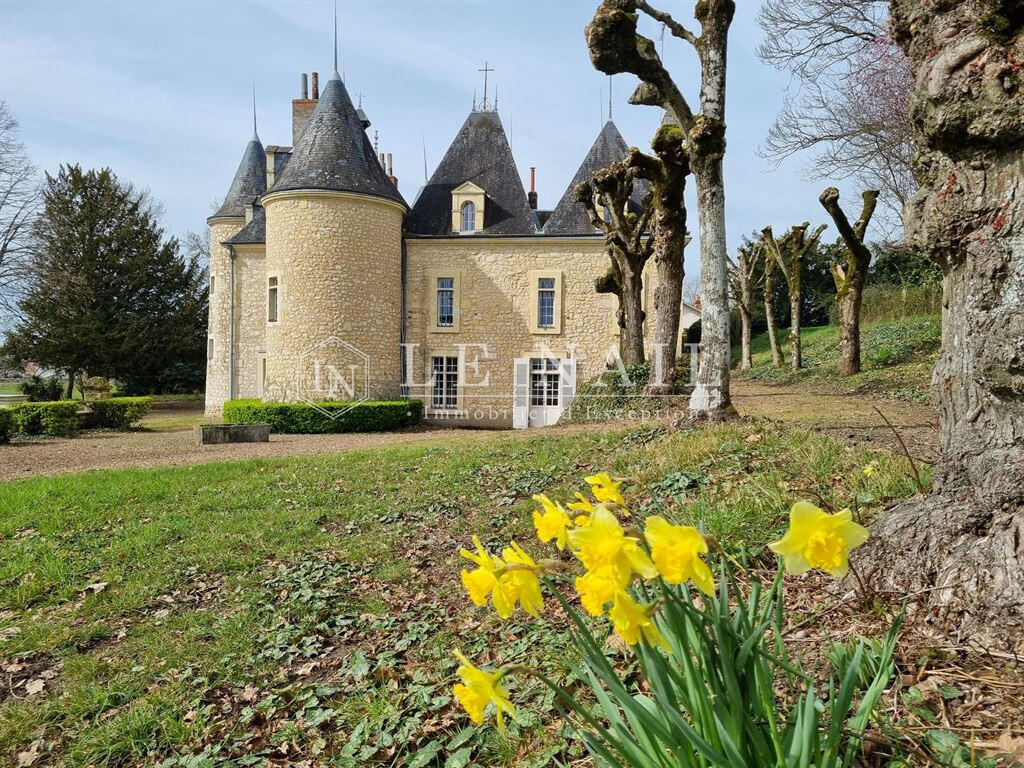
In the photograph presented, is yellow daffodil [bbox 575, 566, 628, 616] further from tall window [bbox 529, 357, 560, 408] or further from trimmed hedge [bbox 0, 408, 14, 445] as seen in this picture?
tall window [bbox 529, 357, 560, 408]

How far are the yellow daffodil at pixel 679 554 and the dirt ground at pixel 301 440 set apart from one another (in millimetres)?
4538

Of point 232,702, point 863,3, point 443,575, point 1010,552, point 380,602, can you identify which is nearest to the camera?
point 1010,552

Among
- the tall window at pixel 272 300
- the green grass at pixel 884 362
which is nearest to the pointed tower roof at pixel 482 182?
the tall window at pixel 272 300

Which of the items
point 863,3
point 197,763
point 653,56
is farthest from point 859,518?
point 863,3

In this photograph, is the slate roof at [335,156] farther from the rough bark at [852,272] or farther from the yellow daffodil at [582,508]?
the yellow daffodil at [582,508]

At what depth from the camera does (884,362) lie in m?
14.9

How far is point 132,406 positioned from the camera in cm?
1897

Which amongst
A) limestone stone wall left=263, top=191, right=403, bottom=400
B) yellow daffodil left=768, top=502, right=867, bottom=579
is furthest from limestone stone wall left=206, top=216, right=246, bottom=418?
yellow daffodil left=768, top=502, right=867, bottom=579

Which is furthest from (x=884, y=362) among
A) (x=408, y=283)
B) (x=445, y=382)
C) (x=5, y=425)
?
(x=5, y=425)

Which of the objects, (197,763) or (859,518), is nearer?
(197,763)

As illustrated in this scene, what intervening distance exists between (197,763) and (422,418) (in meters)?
17.5

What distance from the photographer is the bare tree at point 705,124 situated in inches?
297

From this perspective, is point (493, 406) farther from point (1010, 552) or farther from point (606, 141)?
point (1010, 552)

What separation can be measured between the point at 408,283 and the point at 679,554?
20.3 meters
